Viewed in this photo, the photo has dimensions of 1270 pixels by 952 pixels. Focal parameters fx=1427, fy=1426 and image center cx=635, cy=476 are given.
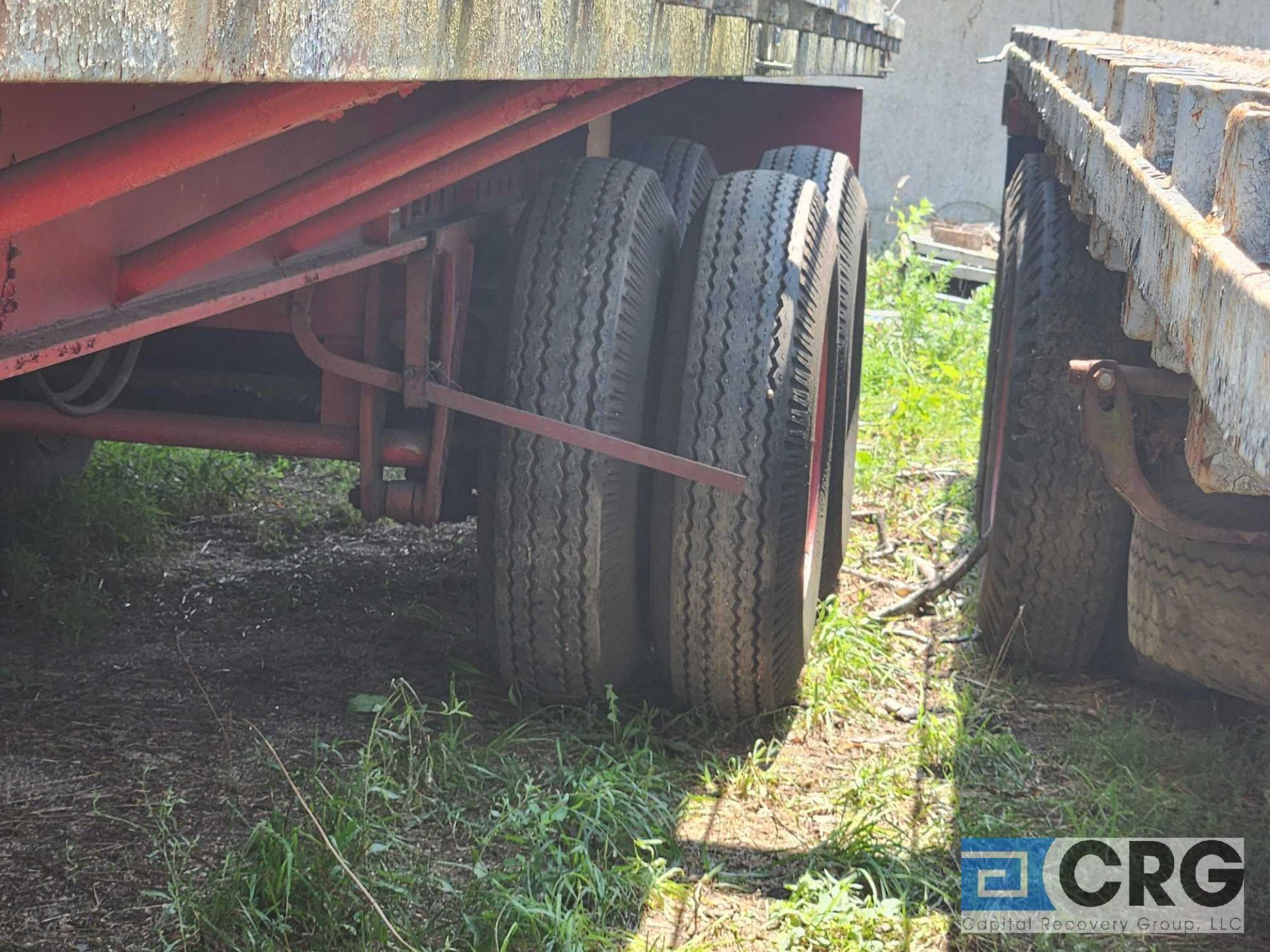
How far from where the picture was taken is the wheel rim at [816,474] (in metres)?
3.62

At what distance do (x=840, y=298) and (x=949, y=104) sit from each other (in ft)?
25.8

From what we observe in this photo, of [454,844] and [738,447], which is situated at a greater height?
[738,447]

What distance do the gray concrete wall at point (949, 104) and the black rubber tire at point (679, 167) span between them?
278 inches

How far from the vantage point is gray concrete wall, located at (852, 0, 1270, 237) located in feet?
35.5

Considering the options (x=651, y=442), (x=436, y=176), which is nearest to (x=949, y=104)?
(x=651, y=442)

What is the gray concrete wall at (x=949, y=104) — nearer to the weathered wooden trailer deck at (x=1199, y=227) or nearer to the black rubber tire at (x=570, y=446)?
the black rubber tire at (x=570, y=446)

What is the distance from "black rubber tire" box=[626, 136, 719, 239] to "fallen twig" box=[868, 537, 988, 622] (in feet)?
4.41

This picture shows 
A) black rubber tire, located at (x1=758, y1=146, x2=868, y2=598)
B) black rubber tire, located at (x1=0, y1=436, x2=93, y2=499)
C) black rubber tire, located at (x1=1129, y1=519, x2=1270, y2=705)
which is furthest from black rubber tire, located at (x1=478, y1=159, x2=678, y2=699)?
black rubber tire, located at (x1=0, y1=436, x2=93, y2=499)

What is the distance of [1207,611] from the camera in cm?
234

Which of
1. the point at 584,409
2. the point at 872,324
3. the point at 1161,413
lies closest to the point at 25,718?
the point at 584,409

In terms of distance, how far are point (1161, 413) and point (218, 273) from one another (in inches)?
68.8

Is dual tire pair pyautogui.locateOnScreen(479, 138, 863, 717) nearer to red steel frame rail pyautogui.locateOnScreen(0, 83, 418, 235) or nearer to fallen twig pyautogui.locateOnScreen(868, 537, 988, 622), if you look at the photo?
fallen twig pyautogui.locateOnScreen(868, 537, 988, 622)

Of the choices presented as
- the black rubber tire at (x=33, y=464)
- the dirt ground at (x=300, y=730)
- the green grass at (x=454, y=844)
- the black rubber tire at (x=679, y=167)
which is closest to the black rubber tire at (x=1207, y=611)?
the dirt ground at (x=300, y=730)

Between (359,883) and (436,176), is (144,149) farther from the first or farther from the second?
(359,883)
